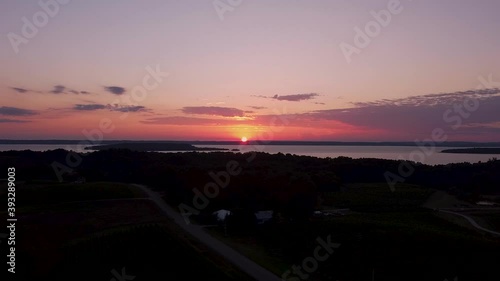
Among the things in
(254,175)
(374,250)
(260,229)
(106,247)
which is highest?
(254,175)

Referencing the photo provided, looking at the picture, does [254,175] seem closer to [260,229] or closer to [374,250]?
[260,229]

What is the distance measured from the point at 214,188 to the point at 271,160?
49.6 m

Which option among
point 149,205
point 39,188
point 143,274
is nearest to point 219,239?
point 143,274

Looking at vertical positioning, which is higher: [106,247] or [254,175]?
[254,175]

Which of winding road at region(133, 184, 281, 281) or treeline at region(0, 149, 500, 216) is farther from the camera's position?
treeline at region(0, 149, 500, 216)

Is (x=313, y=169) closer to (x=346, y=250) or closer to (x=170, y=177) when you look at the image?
(x=170, y=177)

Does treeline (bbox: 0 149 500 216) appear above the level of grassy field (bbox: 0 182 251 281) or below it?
above

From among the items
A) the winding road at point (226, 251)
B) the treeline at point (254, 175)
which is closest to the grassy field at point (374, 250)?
the winding road at point (226, 251)

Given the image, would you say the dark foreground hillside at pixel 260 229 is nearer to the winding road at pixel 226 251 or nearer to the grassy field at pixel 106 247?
the grassy field at pixel 106 247

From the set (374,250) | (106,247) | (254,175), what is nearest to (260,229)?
(374,250)

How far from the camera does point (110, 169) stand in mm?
74625

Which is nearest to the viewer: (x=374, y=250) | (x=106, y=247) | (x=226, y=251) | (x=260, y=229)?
(x=226, y=251)

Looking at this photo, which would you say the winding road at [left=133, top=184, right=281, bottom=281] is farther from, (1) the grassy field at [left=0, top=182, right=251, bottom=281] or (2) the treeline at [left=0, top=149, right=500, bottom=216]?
(2) the treeline at [left=0, top=149, right=500, bottom=216]

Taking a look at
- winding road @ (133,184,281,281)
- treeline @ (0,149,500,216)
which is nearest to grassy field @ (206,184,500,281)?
winding road @ (133,184,281,281)
